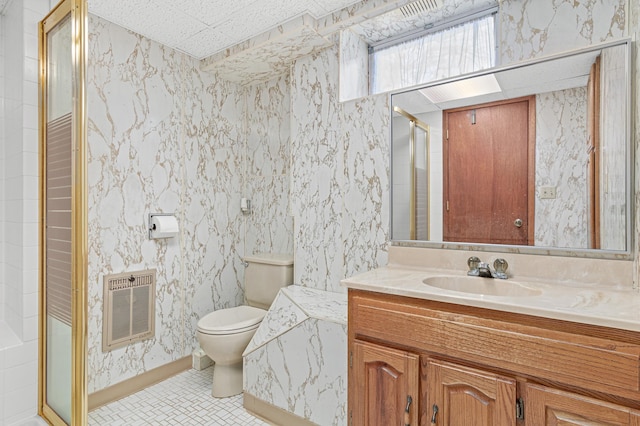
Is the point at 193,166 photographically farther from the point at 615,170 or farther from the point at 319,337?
the point at 615,170

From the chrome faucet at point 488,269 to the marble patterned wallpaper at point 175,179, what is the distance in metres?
1.56

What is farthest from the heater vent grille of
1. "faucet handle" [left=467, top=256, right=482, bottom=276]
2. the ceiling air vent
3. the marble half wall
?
the ceiling air vent

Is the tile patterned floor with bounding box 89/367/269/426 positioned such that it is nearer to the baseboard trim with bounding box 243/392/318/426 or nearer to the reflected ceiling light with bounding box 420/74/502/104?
the baseboard trim with bounding box 243/392/318/426

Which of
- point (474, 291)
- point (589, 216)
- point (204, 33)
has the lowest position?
point (474, 291)

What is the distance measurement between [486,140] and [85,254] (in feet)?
6.49

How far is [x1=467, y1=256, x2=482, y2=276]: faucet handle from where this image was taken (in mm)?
1615

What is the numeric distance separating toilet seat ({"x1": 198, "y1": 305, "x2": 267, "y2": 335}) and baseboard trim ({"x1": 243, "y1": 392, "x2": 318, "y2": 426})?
39 cm

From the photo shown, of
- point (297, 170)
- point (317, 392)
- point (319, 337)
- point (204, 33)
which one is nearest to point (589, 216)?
point (319, 337)

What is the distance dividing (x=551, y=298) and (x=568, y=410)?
0.35 meters

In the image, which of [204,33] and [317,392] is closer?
[317,392]

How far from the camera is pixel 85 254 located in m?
1.51

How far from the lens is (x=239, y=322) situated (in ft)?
7.93

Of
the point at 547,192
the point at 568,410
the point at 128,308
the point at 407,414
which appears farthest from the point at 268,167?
the point at 568,410

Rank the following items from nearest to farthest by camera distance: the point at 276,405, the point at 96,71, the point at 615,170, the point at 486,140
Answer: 1. the point at 615,170
2. the point at 486,140
3. the point at 276,405
4. the point at 96,71
